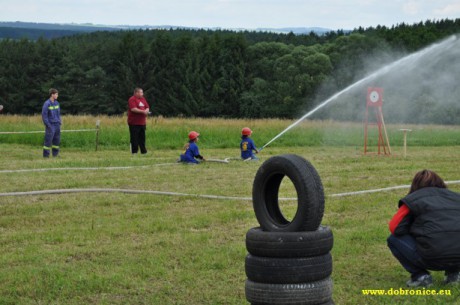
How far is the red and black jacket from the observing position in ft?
22.5

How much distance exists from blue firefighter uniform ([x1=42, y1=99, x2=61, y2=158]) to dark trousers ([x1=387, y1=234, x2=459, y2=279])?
14399mm

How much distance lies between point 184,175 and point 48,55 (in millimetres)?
63118

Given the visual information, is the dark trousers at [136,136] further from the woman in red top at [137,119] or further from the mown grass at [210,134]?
the mown grass at [210,134]

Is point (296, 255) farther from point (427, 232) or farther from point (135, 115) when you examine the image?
point (135, 115)

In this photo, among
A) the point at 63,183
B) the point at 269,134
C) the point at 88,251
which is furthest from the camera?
the point at 269,134

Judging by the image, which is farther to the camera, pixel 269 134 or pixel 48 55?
pixel 48 55

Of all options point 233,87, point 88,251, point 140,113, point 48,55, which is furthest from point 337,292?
point 48,55

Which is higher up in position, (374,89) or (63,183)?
(374,89)

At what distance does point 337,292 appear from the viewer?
7062mm

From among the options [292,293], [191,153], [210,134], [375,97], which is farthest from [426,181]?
[210,134]

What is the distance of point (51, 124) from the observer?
2052cm

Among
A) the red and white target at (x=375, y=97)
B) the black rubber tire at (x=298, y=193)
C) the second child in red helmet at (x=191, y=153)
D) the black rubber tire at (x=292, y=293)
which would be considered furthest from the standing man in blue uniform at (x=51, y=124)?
the black rubber tire at (x=292, y=293)

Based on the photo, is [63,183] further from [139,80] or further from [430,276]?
[139,80]

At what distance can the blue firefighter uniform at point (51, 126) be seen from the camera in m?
20.3
